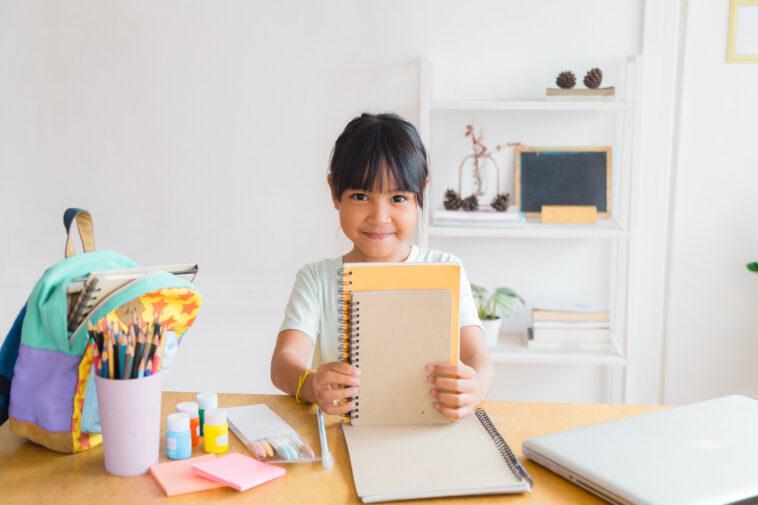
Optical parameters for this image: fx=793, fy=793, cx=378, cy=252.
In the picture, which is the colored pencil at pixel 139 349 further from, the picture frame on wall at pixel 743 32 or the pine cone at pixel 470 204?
the picture frame on wall at pixel 743 32

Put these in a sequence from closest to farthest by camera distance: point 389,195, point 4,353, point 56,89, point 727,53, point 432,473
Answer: point 432,473 → point 4,353 → point 389,195 → point 727,53 → point 56,89

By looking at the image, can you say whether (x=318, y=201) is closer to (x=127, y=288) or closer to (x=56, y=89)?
(x=56, y=89)

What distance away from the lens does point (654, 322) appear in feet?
8.59

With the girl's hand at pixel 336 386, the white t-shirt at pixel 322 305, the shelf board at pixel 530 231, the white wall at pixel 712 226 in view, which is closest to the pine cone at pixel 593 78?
the white wall at pixel 712 226

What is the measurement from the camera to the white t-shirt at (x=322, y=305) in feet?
5.17

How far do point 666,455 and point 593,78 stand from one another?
1584 mm

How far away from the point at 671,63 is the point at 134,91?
1728mm

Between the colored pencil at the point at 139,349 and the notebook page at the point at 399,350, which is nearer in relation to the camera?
the colored pencil at the point at 139,349

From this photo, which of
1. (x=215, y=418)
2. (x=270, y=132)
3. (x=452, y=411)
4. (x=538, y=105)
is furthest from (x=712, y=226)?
(x=215, y=418)

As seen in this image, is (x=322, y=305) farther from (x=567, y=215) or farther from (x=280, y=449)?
(x=567, y=215)

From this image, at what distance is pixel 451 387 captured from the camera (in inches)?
46.1

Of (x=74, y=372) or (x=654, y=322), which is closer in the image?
(x=74, y=372)

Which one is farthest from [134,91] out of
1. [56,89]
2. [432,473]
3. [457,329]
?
[432,473]

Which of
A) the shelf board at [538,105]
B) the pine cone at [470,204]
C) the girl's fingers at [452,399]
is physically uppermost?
the shelf board at [538,105]
